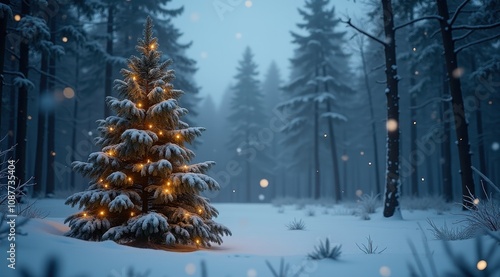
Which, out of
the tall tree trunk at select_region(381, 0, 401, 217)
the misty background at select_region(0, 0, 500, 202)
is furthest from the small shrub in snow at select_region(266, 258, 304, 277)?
the tall tree trunk at select_region(381, 0, 401, 217)

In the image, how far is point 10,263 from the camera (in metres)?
2.63

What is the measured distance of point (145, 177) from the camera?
18.5ft

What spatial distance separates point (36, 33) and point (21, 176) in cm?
561

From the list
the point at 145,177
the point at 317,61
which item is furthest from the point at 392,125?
the point at 317,61

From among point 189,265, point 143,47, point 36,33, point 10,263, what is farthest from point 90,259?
point 36,33

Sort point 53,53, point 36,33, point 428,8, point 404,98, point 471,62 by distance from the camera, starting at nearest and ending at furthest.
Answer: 1. point 36,33
2. point 53,53
3. point 428,8
4. point 471,62
5. point 404,98

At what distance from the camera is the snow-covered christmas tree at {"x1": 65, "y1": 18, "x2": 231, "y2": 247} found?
494cm

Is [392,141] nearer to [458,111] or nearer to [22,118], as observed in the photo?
[458,111]

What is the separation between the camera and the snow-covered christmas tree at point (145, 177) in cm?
494

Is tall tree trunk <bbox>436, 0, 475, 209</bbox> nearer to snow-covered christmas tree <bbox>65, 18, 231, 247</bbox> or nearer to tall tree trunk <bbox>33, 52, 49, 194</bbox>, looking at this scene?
snow-covered christmas tree <bbox>65, 18, 231, 247</bbox>

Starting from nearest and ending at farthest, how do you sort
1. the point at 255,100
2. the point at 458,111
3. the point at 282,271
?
the point at 282,271
the point at 458,111
the point at 255,100

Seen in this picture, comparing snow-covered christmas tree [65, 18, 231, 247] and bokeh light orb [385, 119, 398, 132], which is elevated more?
bokeh light orb [385, 119, 398, 132]

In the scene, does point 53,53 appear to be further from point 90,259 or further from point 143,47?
point 90,259

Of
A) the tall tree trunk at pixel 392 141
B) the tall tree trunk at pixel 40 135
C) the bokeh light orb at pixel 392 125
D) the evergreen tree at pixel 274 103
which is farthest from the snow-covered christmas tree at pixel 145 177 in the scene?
the evergreen tree at pixel 274 103
